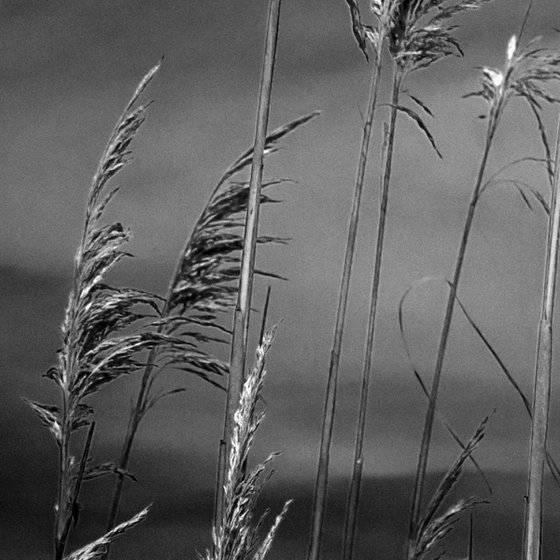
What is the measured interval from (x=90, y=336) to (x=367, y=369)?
1009 mm

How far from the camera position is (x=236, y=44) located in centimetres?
433

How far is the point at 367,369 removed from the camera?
252cm

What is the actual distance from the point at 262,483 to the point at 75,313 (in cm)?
53

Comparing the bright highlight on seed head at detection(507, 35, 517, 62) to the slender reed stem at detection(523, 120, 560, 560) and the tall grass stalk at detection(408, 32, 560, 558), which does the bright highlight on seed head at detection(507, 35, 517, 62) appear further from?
the slender reed stem at detection(523, 120, 560, 560)

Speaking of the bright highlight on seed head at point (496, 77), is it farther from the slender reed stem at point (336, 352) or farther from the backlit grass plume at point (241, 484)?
the backlit grass plume at point (241, 484)

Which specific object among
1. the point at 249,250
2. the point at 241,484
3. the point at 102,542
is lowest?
the point at 102,542

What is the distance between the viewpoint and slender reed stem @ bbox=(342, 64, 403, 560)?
2443 mm

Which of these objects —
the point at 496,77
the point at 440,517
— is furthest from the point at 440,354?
the point at 496,77

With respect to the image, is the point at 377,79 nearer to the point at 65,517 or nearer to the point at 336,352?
the point at 336,352

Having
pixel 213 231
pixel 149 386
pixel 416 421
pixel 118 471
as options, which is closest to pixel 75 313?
pixel 118 471

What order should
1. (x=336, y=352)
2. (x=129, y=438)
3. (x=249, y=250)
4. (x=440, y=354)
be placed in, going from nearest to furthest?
(x=249, y=250) → (x=336, y=352) → (x=129, y=438) → (x=440, y=354)

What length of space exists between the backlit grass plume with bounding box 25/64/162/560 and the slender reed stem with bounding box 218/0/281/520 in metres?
0.27

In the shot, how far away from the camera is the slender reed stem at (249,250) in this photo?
133 centimetres

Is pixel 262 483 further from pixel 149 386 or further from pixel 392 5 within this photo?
pixel 392 5
